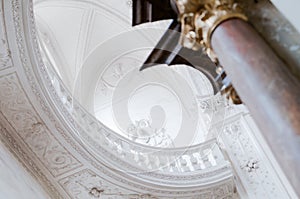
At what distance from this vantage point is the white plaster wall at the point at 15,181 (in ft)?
15.2

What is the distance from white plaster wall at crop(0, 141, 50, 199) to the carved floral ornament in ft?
11.4

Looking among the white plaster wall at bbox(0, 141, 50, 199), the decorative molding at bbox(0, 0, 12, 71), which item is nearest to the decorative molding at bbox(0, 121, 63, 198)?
the white plaster wall at bbox(0, 141, 50, 199)

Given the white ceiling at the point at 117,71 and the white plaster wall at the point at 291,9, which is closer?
the white plaster wall at the point at 291,9

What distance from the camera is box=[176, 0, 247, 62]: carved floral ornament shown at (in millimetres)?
1752

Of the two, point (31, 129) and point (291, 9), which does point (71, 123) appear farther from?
point (291, 9)

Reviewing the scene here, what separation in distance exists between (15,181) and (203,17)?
3.99 meters

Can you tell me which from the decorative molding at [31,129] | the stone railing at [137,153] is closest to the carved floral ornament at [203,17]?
the decorative molding at [31,129]

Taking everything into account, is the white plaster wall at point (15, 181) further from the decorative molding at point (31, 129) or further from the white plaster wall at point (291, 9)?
the white plaster wall at point (291, 9)

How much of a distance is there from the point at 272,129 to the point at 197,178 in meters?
5.43

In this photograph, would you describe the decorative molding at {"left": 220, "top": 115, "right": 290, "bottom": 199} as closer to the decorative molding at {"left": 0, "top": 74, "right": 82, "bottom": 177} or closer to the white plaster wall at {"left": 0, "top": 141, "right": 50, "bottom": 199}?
the decorative molding at {"left": 0, "top": 74, "right": 82, "bottom": 177}

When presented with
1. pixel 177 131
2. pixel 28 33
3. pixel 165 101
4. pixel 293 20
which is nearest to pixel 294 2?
pixel 293 20

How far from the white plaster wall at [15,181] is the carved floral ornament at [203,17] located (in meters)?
3.46

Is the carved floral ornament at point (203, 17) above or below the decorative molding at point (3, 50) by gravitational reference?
below

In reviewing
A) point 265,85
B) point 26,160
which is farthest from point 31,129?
point 265,85
